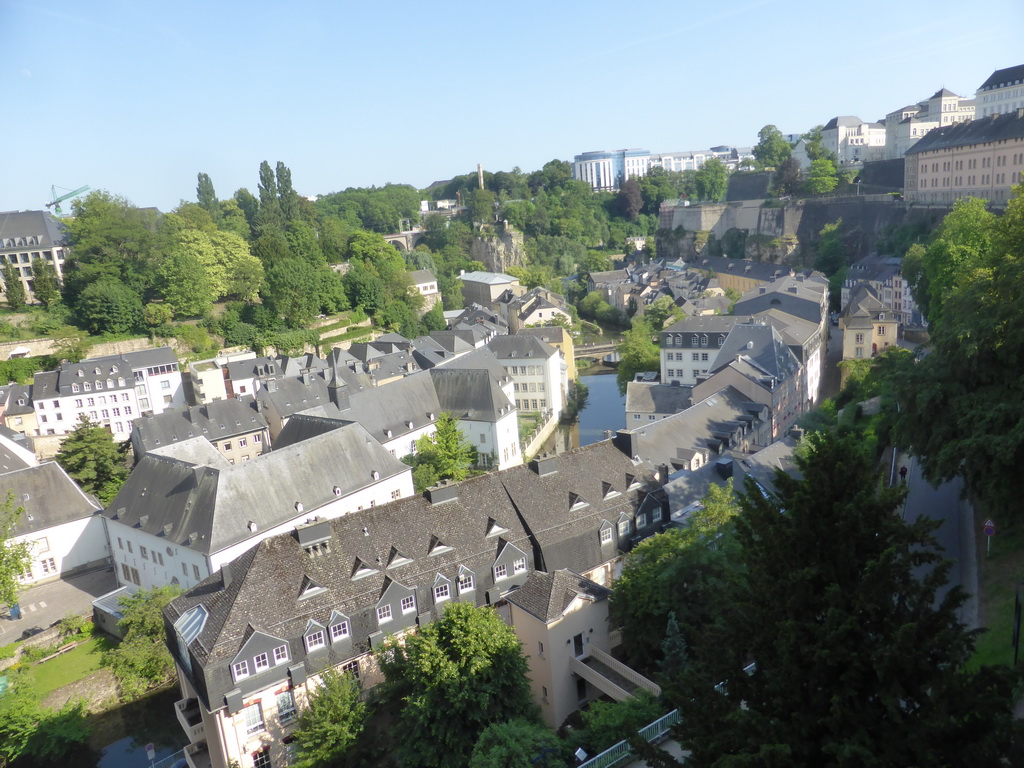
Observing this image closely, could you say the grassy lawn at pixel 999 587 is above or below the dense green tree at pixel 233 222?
below

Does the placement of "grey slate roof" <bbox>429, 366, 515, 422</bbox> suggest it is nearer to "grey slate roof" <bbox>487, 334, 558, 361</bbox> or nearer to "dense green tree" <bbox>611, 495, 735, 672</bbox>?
"grey slate roof" <bbox>487, 334, 558, 361</bbox>

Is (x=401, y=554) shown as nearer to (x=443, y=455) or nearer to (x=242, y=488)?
(x=242, y=488)

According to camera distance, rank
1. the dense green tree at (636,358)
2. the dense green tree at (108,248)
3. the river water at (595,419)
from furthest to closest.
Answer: the dense green tree at (108,248) → the dense green tree at (636,358) → the river water at (595,419)

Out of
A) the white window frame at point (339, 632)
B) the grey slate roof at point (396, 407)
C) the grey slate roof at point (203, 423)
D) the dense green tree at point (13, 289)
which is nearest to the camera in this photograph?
the white window frame at point (339, 632)

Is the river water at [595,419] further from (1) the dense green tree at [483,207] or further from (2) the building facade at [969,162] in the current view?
(1) the dense green tree at [483,207]


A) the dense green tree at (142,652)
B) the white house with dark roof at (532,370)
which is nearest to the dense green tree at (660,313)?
the white house with dark roof at (532,370)

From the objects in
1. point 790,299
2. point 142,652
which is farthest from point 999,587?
point 790,299

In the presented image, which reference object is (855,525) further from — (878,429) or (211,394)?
(211,394)
